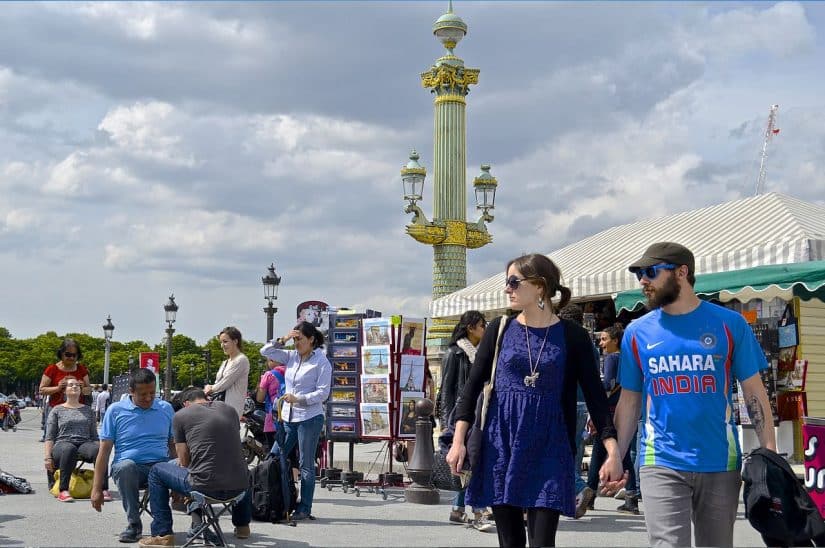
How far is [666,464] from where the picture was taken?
409 centimetres

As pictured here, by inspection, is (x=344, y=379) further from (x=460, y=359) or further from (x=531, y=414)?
(x=531, y=414)

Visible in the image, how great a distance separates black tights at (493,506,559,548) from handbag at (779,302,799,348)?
10256 millimetres

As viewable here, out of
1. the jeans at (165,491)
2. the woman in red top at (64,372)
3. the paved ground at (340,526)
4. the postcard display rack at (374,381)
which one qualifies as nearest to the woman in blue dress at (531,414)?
the paved ground at (340,526)

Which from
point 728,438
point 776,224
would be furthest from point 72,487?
point 776,224

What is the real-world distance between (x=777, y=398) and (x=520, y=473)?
10.7 metres

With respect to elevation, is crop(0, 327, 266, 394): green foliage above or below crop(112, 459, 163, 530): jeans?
above

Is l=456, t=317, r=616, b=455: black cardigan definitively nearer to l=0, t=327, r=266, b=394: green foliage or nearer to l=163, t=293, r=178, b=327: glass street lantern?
l=163, t=293, r=178, b=327: glass street lantern

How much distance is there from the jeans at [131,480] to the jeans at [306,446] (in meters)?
1.56

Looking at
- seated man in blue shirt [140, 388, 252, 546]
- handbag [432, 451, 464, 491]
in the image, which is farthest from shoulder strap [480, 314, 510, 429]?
handbag [432, 451, 464, 491]

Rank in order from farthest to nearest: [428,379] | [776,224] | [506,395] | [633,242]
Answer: [633,242] → [776,224] → [428,379] → [506,395]

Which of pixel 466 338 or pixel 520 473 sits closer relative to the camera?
pixel 520 473

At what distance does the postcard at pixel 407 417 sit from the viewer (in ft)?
40.3

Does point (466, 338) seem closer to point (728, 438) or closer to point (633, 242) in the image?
→ point (728, 438)

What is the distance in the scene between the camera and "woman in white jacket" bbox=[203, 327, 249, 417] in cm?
959
